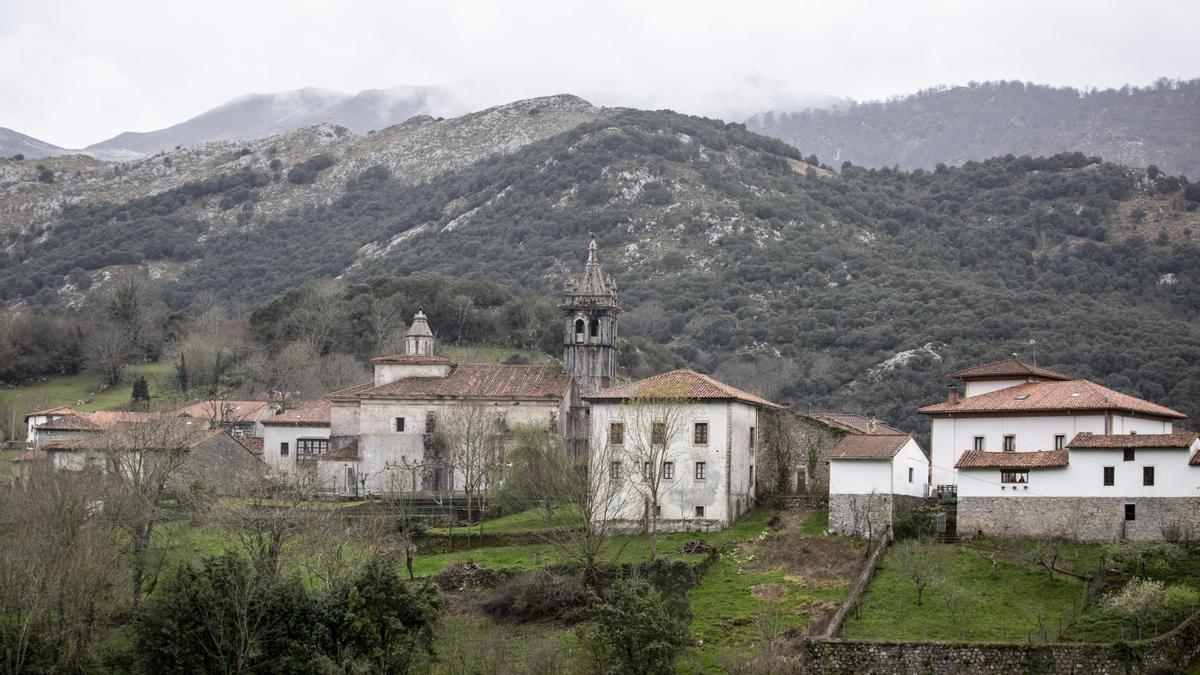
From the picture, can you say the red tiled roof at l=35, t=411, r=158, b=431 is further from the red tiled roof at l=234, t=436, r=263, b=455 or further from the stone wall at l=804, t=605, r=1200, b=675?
the stone wall at l=804, t=605, r=1200, b=675

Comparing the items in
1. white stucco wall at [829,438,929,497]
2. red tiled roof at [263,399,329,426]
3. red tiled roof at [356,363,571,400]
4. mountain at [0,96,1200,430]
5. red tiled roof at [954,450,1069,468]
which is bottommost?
white stucco wall at [829,438,929,497]

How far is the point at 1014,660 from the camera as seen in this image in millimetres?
39469

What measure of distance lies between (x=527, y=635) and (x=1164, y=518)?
19749 millimetres

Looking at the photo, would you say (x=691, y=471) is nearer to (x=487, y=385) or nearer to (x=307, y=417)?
(x=487, y=385)

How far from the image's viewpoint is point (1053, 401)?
51562 millimetres

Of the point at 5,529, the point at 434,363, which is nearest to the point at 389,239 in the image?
the point at 434,363

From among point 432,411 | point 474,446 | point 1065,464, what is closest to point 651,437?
point 474,446

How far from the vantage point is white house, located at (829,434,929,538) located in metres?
50.8

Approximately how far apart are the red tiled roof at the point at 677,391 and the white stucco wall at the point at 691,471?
367 mm

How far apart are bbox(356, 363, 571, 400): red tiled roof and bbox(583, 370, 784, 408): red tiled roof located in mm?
8622

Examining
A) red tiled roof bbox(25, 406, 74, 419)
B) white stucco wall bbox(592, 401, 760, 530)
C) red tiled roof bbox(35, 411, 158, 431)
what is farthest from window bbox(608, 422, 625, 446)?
red tiled roof bbox(25, 406, 74, 419)

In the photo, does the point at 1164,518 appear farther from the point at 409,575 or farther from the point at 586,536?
the point at 409,575

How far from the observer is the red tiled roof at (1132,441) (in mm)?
45906

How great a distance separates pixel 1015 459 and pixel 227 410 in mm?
47173
